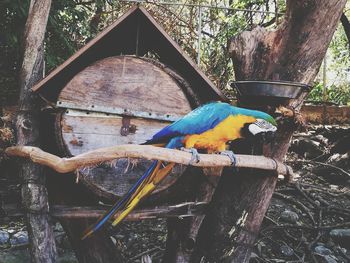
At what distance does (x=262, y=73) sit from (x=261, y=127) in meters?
0.49

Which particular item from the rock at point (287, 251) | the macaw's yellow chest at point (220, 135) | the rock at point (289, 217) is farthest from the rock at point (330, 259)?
the macaw's yellow chest at point (220, 135)

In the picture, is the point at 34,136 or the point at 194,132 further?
the point at 34,136

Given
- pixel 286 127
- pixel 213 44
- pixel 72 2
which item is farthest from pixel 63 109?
pixel 213 44

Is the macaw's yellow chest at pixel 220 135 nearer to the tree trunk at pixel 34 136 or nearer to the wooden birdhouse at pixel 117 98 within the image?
the wooden birdhouse at pixel 117 98

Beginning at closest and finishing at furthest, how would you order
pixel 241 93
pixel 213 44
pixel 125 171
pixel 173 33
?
pixel 241 93
pixel 125 171
pixel 173 33
pixel 213 44

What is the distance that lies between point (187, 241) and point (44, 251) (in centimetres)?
111

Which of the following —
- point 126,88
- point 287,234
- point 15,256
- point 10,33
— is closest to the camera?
point 126,88

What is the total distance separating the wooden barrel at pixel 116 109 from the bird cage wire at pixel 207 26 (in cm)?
318

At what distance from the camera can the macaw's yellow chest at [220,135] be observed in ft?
7.25

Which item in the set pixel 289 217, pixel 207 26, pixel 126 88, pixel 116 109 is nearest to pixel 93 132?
pixel 116 109

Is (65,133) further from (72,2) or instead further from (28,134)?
(72,2)

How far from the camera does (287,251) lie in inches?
168

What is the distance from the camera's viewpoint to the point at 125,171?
2.38 m

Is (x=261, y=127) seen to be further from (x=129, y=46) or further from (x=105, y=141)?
(x=129, y=46)
